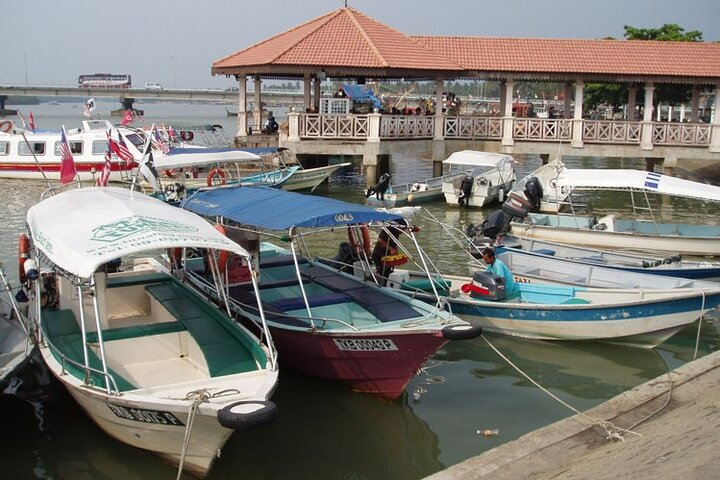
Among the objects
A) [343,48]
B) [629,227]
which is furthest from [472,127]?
[629,227]

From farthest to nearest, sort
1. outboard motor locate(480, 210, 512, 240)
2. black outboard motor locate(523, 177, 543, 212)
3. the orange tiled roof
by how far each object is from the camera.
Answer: the orange tiled roof → black outboard motor locate(523, 177, 543, 212) → outboard motor locate(480, 210, 512, 240)

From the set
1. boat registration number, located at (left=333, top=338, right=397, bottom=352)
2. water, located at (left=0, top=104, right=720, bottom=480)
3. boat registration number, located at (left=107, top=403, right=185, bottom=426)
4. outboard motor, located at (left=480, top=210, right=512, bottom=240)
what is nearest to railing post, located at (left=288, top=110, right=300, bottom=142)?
outboard motor, located at (left=480, top=210, right=512, bottom=240)

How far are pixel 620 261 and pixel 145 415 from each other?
1088 cm

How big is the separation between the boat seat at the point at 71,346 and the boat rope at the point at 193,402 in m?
1.08

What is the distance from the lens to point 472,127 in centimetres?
2866

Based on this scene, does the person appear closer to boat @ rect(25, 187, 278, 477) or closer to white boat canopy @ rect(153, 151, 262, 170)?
boat @ rect(25, 187, 278, 477)

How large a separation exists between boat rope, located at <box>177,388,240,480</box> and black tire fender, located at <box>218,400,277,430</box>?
0.33 m

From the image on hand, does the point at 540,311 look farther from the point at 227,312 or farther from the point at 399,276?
the point at 227,312

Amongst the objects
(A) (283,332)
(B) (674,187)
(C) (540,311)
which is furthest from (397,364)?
(B) (674,187)

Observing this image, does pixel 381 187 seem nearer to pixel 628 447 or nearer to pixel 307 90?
pixel 307 90

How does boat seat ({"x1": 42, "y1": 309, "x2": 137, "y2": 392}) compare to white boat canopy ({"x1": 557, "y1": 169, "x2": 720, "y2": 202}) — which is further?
white boat canopy ({"x1": 557, "y1": 169, "x2": 720, "y2": 202})

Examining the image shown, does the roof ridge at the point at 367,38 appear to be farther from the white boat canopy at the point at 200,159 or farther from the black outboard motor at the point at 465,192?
the white boat canopy at the point at 200,159

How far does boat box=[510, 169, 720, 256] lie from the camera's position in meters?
17.4

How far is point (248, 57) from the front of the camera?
2852cm
